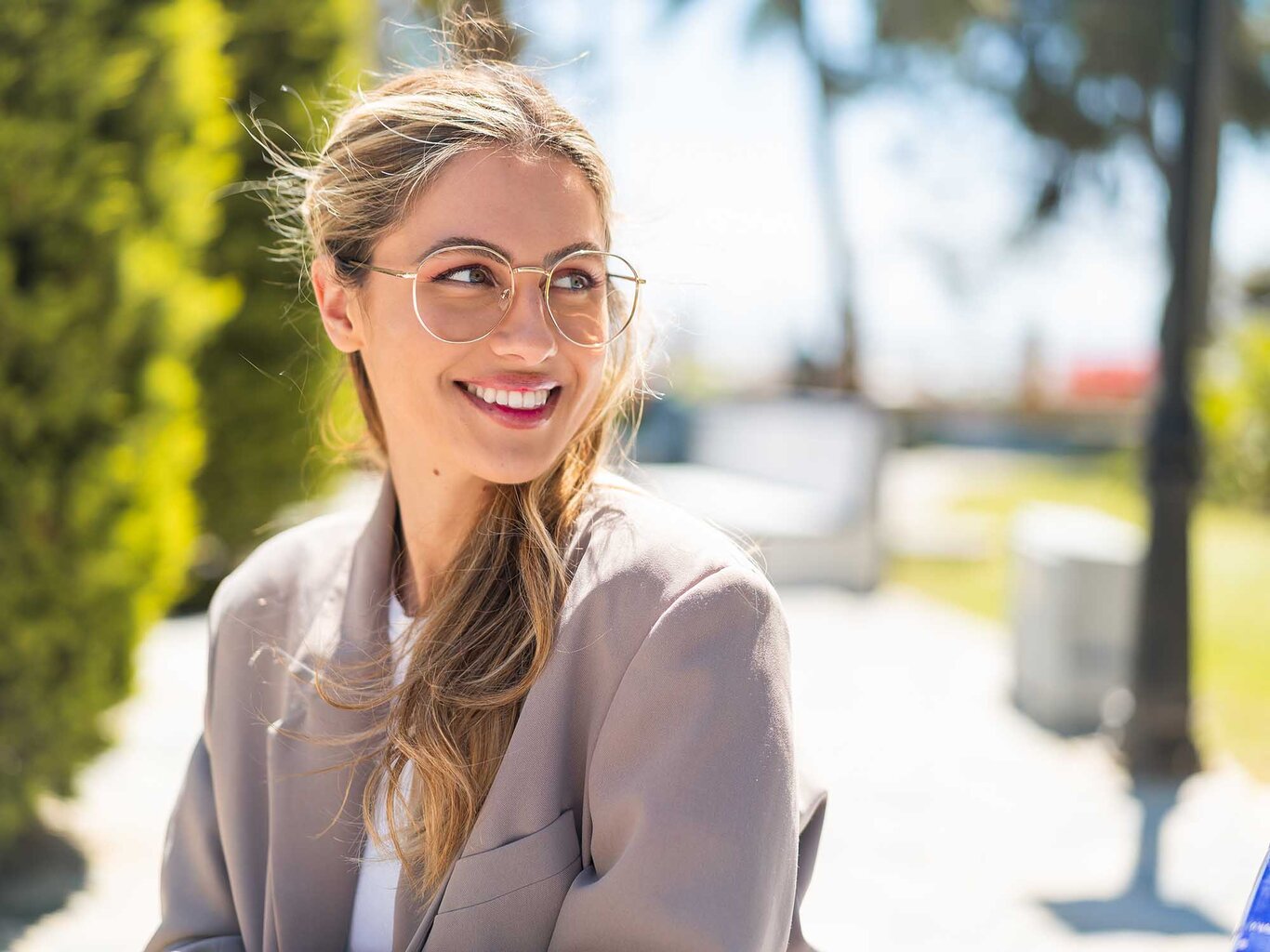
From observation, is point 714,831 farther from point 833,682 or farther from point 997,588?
point 997,588

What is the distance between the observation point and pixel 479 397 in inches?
64.9

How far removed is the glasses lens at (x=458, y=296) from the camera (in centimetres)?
159

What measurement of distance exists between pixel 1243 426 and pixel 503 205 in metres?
14.5

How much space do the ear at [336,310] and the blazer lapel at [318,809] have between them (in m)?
0.36

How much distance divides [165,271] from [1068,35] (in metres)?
21.8

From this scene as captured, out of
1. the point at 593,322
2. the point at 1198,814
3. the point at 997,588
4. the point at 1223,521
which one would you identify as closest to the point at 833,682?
the point at 1198,814

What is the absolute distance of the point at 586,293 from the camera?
5.42 feet

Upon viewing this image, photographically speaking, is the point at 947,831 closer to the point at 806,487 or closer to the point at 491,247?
the point at 491,247

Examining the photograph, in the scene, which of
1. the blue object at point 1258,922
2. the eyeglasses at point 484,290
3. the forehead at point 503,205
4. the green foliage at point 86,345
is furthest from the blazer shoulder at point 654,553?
the green foliage at point 86,345

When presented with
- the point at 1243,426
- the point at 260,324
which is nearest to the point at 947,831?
the point at 260,324

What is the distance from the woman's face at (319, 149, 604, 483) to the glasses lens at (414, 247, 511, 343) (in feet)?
0.03

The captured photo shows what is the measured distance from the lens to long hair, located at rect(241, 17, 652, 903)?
5.05 feet

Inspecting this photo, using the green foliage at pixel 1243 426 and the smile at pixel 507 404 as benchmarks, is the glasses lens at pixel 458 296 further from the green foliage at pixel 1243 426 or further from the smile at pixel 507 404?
the green foliage at pixel 1243 426

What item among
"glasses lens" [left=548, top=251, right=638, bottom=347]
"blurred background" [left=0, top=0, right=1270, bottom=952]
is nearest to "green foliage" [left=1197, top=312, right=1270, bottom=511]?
"blurred background" [left=0, top=0, right=1270, bottom=952]
